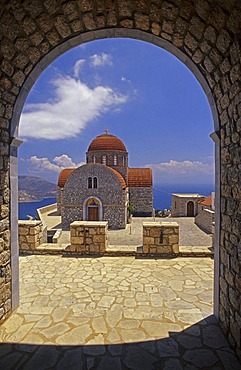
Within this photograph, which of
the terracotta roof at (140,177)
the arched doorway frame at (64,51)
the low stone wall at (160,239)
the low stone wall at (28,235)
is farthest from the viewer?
the terracotta roof at (140,177)

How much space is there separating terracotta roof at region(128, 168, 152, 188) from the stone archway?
21960 mm

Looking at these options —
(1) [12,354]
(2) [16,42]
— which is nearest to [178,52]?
(2) [16,42]

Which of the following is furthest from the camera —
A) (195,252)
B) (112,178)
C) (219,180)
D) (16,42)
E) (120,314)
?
(112,178)

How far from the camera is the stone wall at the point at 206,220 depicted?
53.1ft

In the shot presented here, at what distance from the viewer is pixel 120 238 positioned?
15.5 m

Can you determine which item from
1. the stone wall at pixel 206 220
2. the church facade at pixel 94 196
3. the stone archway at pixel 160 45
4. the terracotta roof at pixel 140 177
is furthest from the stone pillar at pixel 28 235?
the terracotta roof at pixel 140 177

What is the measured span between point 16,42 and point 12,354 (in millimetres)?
3881

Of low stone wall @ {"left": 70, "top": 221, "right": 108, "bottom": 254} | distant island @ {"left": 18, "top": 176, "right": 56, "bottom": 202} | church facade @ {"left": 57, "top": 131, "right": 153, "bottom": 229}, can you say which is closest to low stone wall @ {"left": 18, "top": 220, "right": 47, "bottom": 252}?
Result: low stone wall @ {"left": 70, "top": 221, "right": 108, "bottom": 254}

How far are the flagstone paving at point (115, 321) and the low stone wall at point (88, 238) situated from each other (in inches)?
35.6

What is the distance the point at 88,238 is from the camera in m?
5.91

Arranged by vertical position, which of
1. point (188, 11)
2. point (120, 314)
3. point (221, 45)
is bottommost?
point (120, 314)

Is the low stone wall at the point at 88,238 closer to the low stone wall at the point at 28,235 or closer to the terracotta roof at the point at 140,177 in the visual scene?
the low stone wall at the point at 28,235

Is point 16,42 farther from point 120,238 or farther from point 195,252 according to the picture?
point 120,238

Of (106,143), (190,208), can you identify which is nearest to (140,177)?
(106,143)
